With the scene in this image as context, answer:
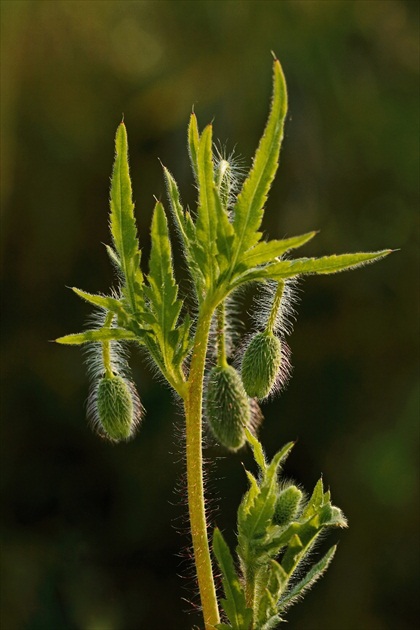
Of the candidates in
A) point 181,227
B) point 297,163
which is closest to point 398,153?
point 297,163

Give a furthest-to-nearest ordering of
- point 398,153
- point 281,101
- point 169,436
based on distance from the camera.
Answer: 1. point 398,153
2. point 169,436
3. point 281,101

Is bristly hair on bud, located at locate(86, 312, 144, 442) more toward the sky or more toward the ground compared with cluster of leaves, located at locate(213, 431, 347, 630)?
more toward the sky

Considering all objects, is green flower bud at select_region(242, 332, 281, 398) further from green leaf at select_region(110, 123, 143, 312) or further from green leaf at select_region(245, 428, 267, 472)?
green leaf at select_region(110, 123, 143, 312)

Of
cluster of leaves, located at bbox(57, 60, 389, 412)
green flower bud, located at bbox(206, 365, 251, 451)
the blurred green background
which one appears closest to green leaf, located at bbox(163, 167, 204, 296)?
cluster of leaves, located at bbox(57, 60, 389, 412)

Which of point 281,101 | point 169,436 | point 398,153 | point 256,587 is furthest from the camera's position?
point 398,153

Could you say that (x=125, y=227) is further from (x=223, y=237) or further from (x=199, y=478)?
(x=199, y=478)

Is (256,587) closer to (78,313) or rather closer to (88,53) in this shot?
(78,313)

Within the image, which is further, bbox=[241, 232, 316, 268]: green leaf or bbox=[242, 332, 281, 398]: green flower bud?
bbox=[242, 332, 281, 398]: green flower bud
